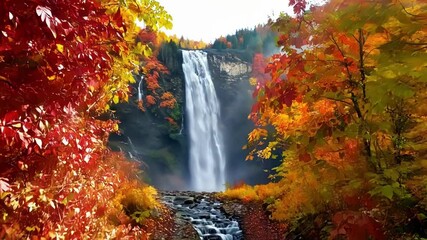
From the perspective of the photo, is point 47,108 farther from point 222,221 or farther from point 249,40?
point 249,40

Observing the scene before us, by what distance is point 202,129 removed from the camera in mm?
35094

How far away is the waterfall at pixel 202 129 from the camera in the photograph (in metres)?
33.2

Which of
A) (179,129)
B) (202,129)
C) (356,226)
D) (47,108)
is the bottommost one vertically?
(356,226)

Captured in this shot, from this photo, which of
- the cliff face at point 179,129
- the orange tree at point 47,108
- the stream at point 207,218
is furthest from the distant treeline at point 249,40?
the orange tree at point 47,108

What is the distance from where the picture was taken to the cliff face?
3234cm

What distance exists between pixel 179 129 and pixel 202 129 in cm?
245

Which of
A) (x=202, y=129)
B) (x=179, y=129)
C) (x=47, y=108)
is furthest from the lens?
(x=202, y=129)

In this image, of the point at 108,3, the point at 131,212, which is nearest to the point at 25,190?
the point at 108,3

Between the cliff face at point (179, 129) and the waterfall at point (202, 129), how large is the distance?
783mm

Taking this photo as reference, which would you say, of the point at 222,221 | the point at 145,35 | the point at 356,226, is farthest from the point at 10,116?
the point at 145,35

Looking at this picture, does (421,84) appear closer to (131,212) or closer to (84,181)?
(84,181)

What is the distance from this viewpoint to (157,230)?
347 inches

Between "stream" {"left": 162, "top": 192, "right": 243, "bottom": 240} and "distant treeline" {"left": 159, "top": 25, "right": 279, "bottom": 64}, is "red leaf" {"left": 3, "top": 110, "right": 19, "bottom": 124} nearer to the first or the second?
"stream" {"left": 162, "top": 192, "right": 243, "bottom": 240}

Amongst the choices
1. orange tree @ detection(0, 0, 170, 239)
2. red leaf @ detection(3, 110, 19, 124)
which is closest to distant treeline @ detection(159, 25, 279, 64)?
orange tree @ detection(0, 0, 170, 239)
